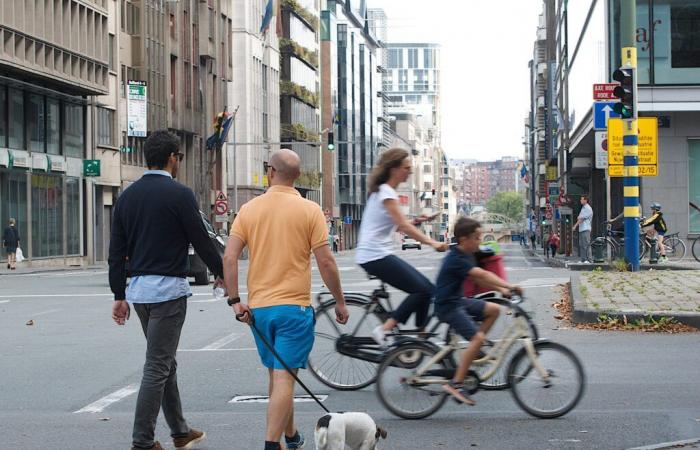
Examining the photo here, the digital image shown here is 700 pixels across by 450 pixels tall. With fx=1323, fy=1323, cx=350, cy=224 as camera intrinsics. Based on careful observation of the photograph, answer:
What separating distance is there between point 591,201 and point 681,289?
43399mm

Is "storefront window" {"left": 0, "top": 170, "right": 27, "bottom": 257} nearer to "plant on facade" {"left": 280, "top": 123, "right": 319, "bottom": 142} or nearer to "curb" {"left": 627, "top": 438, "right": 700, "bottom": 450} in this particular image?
"curb" {"left": 627, "top": 438, "right": 700, "bottom": 450}

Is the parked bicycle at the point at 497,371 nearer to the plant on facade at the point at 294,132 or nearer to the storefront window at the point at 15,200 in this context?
the storefront window at the point at 15,200

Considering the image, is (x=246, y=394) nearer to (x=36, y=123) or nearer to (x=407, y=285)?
(x=407, y=285)

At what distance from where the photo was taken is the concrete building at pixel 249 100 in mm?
85562

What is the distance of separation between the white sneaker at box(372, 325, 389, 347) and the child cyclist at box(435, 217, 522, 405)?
852 millimetres

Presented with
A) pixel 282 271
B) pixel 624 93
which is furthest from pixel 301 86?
pixel 282 271

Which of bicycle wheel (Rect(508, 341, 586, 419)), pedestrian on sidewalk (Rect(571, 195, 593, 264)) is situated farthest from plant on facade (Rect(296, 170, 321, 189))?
bicycle wheel (Rect(508, 341, 586, 419))

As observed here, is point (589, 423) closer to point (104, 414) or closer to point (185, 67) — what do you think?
point (104, 414)

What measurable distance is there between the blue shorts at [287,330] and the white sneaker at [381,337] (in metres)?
2.99

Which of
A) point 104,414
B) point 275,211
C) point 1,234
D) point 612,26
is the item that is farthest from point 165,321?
point 1,234

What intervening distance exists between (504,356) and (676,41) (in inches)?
1301

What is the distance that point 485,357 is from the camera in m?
9.16

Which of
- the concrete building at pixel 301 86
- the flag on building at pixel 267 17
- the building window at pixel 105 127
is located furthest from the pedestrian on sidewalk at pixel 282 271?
the concrete building at pixel 301 86

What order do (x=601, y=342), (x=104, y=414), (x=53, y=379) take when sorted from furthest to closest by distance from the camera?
1. (x=601, y=342)
2. (x=53, y=379)
3. (x=104, y=414)
